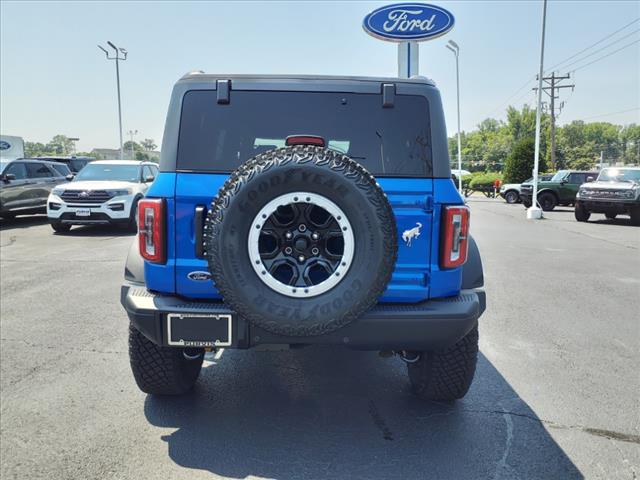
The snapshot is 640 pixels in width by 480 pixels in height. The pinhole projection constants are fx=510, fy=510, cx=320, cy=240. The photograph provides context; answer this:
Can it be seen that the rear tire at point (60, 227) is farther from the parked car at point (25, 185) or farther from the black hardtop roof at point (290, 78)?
the black hardtop roof at point (290, 78)

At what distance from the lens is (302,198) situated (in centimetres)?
244

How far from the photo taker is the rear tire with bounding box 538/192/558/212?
22312 millimetres

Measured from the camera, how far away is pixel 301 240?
250 centimetres

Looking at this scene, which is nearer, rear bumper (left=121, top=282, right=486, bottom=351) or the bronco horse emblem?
rear bumper (left=121, top=282, right=486, bottom=351)

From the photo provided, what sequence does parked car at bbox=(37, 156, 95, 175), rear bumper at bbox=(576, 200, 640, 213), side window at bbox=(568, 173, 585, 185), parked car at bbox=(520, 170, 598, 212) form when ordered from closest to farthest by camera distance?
rear bumper at bbox=(576, 200, 640, 213) → parked car at bbox=(37, 156, 95, 175) → side window at bbox=(568, 173, 585, 185) → parked car at bbox=(520, 170, 598, 212)

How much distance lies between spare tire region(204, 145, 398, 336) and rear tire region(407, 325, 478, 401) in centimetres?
95

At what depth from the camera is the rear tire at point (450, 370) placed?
3143 mm

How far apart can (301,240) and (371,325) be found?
579 mm

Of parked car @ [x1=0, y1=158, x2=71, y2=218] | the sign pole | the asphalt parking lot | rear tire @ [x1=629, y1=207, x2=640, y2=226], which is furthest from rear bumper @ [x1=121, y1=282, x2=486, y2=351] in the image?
rear tire @ [x1=629, y1=207, x2=640, y2=226]

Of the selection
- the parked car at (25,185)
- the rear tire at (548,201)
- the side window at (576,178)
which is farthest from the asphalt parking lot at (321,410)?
the side window at (576,178)

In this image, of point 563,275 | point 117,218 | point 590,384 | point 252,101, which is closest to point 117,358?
point 252,101

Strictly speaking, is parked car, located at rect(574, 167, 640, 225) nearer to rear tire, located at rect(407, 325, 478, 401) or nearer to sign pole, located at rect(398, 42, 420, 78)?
sign pole, located at rect(398, 42, 420, 78)

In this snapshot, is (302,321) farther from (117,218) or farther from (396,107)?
(117,218)

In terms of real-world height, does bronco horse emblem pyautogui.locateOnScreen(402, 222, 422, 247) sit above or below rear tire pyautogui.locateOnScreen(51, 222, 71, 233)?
above
